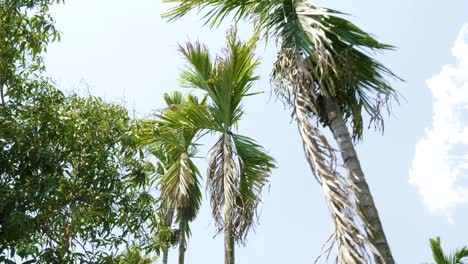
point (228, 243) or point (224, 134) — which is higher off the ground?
point (224, 134)

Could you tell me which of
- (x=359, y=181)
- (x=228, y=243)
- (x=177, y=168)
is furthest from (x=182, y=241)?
(x=359, y=181)

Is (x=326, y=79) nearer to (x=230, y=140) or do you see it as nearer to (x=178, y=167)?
(x=230, y=140)

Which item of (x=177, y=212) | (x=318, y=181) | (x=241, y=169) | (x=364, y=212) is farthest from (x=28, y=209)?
(x=177, y=212)

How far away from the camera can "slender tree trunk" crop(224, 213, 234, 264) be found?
6.08 m

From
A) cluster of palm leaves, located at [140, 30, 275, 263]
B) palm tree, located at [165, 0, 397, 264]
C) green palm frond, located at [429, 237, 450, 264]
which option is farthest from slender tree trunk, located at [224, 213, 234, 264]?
green palm frond, located at [429, 237, 450, 264]

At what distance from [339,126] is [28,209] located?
11.8 feet

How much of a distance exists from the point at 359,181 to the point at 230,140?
3.21 m

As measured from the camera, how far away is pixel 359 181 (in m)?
3.72

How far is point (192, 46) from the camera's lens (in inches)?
295

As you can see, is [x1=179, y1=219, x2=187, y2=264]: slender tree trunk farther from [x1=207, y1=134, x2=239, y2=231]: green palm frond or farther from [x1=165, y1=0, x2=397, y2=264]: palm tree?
→ [x1=165, y1=0, x2=397, y2=264]: palm tree

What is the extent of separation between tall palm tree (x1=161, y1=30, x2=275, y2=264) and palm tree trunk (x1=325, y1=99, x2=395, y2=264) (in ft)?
7.79

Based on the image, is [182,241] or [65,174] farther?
[182,241]

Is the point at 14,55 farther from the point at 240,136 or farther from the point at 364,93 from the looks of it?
the point at 364,93

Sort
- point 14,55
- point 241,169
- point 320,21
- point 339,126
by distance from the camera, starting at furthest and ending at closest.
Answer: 1. point 241,169
2. point 14,55
3. point 320,21
4. point 339,126
